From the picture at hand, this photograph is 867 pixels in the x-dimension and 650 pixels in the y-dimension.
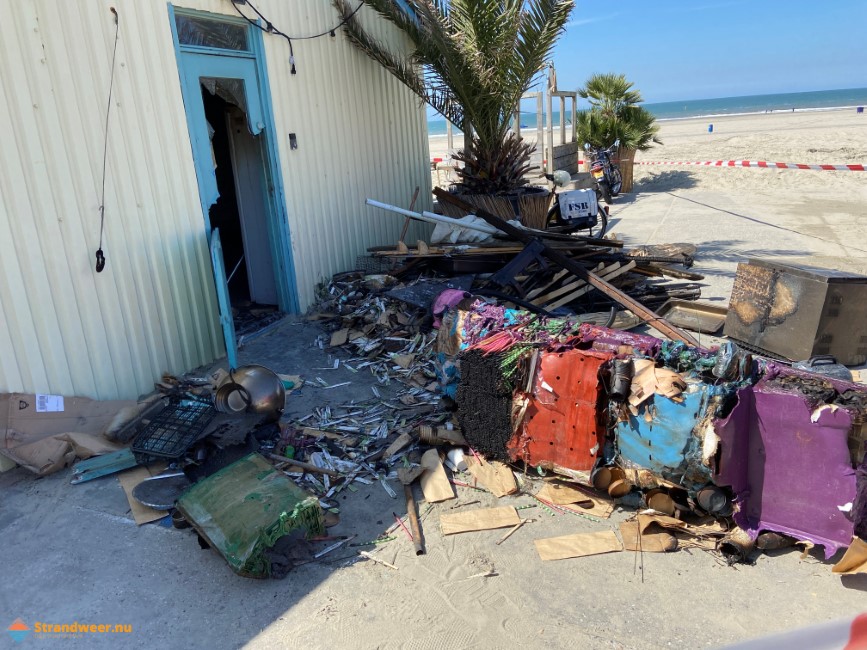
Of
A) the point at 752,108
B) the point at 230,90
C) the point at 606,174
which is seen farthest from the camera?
the point at 752,108

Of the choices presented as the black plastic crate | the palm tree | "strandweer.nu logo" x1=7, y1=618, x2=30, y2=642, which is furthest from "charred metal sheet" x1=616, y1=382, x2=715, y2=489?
the palm tree

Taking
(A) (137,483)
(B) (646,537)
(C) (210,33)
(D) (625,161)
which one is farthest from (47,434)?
(D) (625,161)

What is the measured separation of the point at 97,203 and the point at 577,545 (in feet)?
14.7

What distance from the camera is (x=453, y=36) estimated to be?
345 inches

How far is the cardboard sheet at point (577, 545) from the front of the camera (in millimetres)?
3566

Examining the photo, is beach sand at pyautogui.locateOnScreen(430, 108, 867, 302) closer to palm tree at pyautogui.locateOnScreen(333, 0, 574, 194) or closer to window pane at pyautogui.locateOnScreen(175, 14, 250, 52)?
palm tree at pyautogui.locateOnScreen(333, 0, 574, 194)

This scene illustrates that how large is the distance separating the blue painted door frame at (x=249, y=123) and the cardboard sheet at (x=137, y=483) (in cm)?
154

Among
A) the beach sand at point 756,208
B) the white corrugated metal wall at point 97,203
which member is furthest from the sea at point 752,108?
the white corrugated metal wall at point 97,203

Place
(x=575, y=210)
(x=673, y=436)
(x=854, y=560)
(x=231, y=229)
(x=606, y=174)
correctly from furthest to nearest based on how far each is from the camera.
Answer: (x=606, y=174) < (x=575, y=210) < (x=231, y=229) < (x=673, y=436) < (x=854, y=560)

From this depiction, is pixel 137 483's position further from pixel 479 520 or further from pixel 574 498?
pixel 574 498

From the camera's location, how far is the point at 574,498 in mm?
4082

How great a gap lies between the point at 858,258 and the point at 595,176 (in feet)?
30.1

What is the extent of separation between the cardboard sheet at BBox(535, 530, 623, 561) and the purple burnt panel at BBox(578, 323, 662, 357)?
118 centimetres

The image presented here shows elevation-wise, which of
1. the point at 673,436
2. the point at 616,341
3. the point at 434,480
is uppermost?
the point at 616,341
